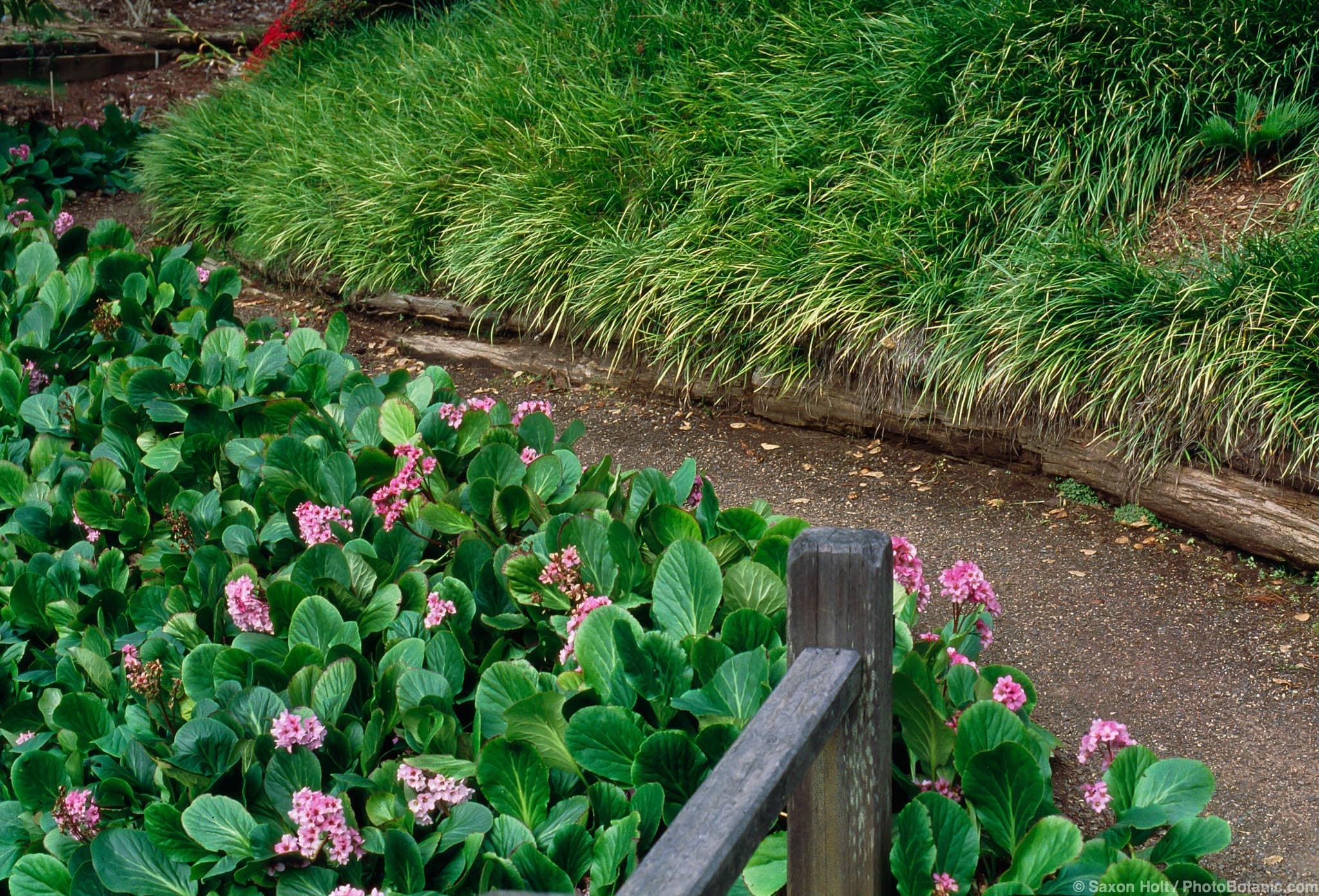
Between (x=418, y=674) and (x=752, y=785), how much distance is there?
99 centimetres

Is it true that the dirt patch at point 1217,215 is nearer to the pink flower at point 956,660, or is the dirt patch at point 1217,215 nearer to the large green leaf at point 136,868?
the pink flower at point 956,660

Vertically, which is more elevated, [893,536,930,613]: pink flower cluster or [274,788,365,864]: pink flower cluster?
[893,536,930,613]: pink flower cluster

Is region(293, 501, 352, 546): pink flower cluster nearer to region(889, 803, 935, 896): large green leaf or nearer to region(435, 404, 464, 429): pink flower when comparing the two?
region(435, 404, 464, 429): pink flower

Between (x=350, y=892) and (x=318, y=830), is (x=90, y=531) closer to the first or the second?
(x=318, y=830)

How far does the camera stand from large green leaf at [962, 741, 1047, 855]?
5.57 feet

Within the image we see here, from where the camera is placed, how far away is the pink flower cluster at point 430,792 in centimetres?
188

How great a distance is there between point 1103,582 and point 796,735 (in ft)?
7.27

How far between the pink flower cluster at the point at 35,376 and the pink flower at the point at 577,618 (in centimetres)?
270

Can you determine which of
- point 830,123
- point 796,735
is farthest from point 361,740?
point 830,123

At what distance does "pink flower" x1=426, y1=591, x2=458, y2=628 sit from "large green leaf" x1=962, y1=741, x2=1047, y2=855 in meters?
1.10

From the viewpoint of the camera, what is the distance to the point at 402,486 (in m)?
2.77

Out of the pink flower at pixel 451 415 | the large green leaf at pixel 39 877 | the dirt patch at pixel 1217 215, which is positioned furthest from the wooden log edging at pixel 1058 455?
the large green leaf at pixel 39 877

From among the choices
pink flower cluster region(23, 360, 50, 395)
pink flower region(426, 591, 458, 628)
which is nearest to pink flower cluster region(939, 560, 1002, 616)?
pink flower region(426, 591, 458, 628)

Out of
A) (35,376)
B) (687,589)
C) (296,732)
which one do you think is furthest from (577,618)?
(35,376)
